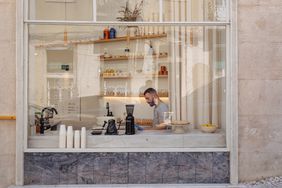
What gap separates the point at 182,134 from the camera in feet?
22.2

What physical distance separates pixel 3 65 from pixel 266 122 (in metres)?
4.33

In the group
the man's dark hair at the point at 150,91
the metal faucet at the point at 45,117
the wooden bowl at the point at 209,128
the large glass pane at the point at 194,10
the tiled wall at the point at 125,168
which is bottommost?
the tiled wall at the point at 125,168

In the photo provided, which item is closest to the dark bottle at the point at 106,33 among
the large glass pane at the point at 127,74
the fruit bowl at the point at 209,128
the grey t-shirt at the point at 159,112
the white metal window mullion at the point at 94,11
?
the large glass pane at the point at 127,74

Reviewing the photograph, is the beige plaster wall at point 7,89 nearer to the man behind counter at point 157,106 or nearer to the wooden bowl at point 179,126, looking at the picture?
the man behind counter at point 157,106

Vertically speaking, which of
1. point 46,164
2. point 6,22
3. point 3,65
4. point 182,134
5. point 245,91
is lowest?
point 46,164

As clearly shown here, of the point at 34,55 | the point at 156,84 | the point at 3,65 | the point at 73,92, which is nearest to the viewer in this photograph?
the point at 3,65

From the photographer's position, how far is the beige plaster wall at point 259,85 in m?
6.52

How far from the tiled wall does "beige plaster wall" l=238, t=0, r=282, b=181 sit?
0.48 m

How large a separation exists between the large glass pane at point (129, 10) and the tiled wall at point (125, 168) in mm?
2379

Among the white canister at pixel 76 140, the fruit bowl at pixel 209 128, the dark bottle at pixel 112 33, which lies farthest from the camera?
the dark bottle at pixel 112 33

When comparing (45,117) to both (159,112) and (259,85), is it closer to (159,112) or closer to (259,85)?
(159,112)

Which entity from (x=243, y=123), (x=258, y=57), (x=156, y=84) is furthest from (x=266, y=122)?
(x=156, y=84)

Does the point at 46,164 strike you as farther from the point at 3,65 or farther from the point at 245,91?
the point at 245,91

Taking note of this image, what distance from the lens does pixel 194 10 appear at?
23.0ft
